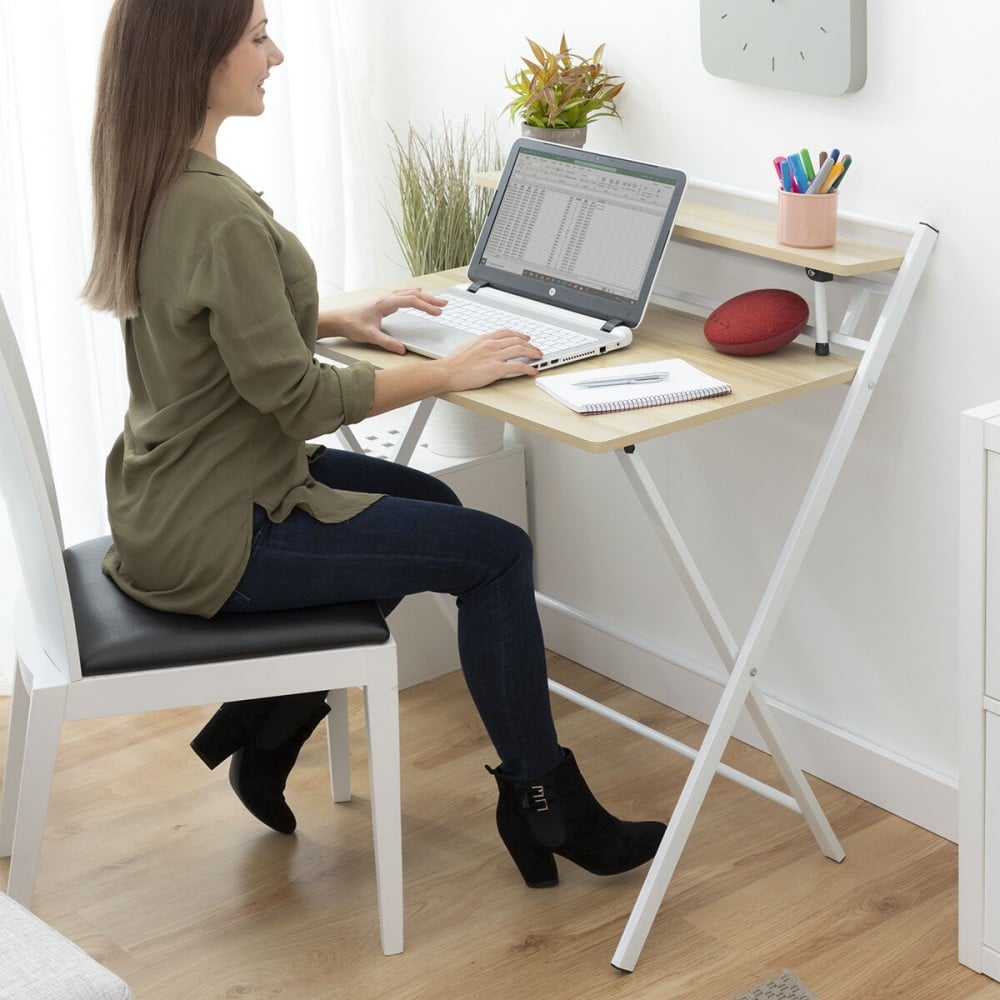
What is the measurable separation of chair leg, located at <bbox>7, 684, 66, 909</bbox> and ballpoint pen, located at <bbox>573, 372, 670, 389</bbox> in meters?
0.73

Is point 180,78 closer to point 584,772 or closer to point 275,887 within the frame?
point 275,887

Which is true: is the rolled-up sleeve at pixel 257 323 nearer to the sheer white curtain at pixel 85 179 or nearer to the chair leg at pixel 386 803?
the chair leg at pixel 386 803

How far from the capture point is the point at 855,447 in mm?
2186

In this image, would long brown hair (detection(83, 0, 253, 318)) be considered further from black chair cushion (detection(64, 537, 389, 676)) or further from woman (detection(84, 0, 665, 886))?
black chair cushion (detection(64, 537, 389, 676))

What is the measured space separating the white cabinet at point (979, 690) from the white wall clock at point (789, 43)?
21.6 inches

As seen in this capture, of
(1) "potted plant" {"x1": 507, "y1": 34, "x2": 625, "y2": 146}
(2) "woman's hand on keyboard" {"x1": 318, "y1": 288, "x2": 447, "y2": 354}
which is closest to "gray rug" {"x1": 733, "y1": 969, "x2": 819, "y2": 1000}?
(2) "woman's hand on keyboard" {"x1": 318, "y1": 288, "x2": 447, "y2": 354}

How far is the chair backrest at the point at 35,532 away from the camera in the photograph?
1.69m

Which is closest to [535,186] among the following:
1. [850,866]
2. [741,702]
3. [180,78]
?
[180,78]

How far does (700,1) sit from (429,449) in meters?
0.95

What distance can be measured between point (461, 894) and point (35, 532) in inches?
31.5

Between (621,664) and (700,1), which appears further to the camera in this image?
(621,664)

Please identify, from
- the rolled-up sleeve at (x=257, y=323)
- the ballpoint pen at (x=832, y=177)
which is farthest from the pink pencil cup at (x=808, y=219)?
the rolled-up sleeve at (x=257, y=323)

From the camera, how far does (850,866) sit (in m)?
2.14

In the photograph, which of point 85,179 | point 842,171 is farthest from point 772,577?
point 85,179
